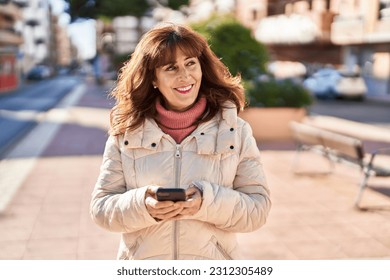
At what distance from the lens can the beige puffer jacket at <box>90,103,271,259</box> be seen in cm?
203

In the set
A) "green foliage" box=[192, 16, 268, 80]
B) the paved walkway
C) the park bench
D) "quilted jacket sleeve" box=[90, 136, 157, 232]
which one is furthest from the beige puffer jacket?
"green foliage" box=[192, 16, 268, 80]

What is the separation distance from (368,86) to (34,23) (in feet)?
123

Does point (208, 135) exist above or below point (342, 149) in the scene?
above

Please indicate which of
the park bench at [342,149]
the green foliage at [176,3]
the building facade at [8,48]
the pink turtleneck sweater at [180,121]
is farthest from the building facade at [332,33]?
the pink turtleneck sweater at [180,121]

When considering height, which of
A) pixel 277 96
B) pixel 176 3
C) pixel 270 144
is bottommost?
pixel 270 144

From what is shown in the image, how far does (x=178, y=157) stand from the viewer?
2051 mm

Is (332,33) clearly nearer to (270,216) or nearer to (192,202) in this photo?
(270,216)

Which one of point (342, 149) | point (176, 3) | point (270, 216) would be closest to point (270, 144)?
point (342, 149)

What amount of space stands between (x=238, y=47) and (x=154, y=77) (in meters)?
10.5

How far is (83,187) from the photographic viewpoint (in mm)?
6750

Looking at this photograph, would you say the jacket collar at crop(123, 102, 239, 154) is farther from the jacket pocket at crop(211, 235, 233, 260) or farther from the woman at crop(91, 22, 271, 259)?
the jacket pocket at crop(211, 235, 233, 260)
